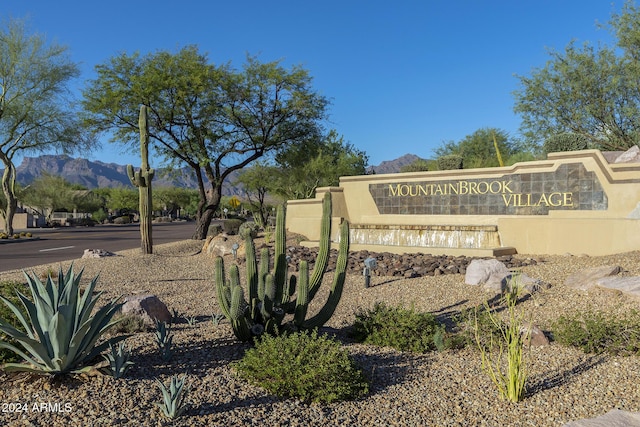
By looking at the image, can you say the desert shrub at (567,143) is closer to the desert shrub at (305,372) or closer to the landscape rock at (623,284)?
the landscape rock at (623,284)

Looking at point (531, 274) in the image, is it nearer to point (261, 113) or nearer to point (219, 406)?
point (219, 406)

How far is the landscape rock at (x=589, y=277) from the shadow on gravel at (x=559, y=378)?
369cm

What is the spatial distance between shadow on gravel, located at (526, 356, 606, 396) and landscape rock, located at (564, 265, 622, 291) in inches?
145

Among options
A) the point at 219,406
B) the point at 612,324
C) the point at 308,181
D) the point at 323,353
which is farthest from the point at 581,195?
the point at 308,181

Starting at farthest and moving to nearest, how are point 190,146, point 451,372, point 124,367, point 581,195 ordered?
point 190,146
point 581,195
point 451,372
point 124,367

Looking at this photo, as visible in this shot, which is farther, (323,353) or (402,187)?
(402,187)

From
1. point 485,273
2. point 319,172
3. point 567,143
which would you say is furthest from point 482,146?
point 485,273

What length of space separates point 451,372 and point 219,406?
8.36 ft

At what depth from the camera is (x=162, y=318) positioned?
7.16 m

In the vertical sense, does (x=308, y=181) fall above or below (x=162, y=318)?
above

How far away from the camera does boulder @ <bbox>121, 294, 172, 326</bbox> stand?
6812mm

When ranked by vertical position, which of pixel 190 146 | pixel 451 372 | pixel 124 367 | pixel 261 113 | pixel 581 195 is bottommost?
pixel 451 372

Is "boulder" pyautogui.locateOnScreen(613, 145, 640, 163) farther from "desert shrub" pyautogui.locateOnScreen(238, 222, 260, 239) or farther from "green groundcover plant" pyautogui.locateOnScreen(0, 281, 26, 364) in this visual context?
"green groundcover plant" pyautogui.locateOnScreen(0, 281, 26, 364)

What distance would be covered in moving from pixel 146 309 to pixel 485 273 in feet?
21.5
